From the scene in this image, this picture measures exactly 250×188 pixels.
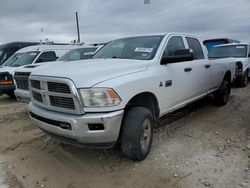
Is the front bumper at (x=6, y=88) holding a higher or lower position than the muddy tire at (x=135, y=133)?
lower

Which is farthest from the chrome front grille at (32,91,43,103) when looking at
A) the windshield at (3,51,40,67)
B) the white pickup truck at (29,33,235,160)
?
the windshield at (3,51,40,67)

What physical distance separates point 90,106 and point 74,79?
0.39 metres

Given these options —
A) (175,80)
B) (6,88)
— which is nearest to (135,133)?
(175,80)

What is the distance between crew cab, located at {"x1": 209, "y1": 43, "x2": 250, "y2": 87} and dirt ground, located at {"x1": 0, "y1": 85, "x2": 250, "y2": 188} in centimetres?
529

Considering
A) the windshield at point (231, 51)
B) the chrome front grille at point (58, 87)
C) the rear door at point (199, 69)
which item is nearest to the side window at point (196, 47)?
the rear door at point (199, 69)

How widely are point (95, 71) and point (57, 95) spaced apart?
0.58 meters

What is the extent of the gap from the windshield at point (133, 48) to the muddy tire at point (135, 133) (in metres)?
1.04

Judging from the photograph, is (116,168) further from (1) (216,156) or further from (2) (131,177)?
(1) (216,156)

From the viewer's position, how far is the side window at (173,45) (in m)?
4.98

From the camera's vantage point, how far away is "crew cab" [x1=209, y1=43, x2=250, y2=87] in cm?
1089

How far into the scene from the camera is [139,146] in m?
3.94

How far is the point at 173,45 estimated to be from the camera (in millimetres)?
5207

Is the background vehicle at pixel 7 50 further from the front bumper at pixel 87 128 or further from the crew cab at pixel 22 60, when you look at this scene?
the front bumper at pixel 87 128

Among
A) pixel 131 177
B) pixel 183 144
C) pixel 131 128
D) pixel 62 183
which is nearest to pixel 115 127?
pixel 131 128
